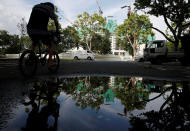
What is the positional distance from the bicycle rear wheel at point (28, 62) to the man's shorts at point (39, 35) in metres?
0.39

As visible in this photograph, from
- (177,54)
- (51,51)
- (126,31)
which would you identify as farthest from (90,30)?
(51,51)

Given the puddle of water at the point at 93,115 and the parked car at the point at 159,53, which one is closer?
the puddle of water at the point at 93,115

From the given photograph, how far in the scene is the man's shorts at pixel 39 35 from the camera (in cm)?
419

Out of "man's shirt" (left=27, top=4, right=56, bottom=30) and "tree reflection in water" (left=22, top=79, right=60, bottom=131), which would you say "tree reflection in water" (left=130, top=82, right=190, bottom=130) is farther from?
"man's shirt" (left=27, top=4, right=56, bottom=30)

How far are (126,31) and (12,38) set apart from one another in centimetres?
5850

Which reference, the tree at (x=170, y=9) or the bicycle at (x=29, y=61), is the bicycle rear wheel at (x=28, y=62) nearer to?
the bicycle at (x=29, y=61)

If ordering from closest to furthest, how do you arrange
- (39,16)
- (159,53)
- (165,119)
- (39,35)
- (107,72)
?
(165,119), (39,16), (39,35), (107,72), (159,53)

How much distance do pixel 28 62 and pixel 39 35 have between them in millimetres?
793

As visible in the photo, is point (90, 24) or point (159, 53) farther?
point (90, 24)

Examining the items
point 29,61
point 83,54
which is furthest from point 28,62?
point 83,54

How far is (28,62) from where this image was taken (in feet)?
13.8

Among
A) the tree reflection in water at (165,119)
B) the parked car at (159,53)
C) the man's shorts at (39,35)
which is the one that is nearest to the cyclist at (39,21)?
the man's shorts at (39,35)

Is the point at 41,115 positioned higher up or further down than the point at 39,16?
further down

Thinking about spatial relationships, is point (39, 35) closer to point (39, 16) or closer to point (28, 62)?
point (39, 16)
